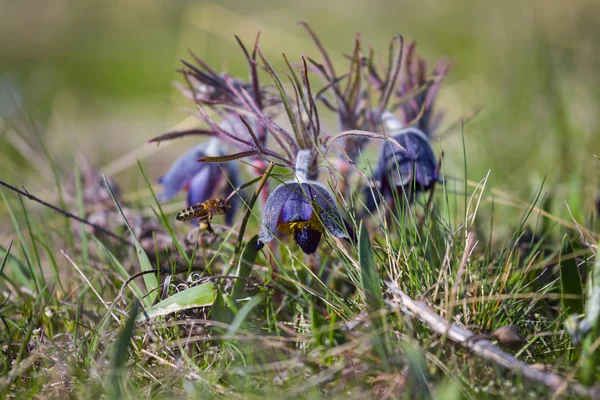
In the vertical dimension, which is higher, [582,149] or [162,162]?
[582,149]

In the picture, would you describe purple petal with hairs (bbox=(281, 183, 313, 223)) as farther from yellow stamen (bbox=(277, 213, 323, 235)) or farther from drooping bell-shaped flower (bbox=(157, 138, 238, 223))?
drooping bell-shaped flower (bbox=(157, 138, 238, 223))

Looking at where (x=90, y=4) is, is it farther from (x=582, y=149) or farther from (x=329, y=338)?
(x=329, y=338)

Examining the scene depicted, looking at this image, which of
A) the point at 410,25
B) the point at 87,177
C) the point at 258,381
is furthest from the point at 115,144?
the point at 410,25

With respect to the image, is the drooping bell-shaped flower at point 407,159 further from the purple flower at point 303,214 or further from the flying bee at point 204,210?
the flying bee at point 204,210

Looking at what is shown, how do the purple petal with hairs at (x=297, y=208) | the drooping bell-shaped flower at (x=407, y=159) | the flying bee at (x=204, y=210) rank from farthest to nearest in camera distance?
the drooping bell-shaped flower at (x=407, y=159), the flying bee at (x=204, y=210), the purple petal with hairs at (x=297, y=208)

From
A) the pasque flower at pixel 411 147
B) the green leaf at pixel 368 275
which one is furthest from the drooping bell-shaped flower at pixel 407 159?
the green leaf at pixel 368 275

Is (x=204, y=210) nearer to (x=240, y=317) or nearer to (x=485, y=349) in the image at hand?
(x=240, y=317)

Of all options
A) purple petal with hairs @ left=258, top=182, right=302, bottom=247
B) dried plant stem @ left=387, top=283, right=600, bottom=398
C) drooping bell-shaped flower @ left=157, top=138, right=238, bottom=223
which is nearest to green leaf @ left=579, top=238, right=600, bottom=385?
dried plant stem @ left=387, top=283, right=600, bottom=398
